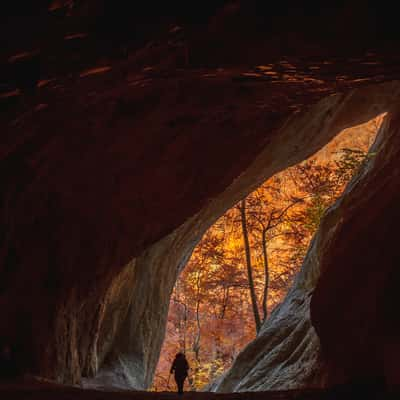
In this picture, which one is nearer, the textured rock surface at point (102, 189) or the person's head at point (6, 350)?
the textured rock surface at point (102, 189)

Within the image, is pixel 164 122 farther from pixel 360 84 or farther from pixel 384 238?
pixel 384 238

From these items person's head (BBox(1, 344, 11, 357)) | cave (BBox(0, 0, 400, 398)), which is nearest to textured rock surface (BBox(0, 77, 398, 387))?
cave (BBox(0, 0, 400, 398))

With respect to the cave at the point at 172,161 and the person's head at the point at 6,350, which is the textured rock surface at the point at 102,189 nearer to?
the cave at the point at 172,161

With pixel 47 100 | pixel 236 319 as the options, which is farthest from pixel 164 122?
pixel 236 319

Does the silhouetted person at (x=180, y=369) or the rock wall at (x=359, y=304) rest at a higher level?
the rock wall at (x=359, y=304)

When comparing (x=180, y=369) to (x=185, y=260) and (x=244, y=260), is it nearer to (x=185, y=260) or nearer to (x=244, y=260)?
(x=185, y=260)

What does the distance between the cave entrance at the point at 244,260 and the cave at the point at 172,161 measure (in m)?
4.02

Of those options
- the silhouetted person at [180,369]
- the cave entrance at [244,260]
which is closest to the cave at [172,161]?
the silhouetted person at [180,369]

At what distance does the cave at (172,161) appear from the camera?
13.4 feet

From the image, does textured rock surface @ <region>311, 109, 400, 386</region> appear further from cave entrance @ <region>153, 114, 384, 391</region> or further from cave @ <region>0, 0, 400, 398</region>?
cave entrance @ <region>153, 114, 384, 391</region>

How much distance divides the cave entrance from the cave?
4019mm

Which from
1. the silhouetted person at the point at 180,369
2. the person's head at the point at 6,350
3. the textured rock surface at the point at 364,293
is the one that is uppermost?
the textured rock surface at the point at 364,293

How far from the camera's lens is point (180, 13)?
384cm

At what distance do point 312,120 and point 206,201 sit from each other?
172 inches
